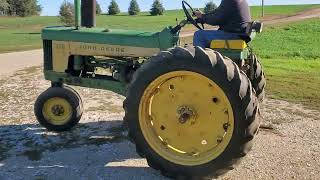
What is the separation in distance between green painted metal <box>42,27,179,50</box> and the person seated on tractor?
52 cm

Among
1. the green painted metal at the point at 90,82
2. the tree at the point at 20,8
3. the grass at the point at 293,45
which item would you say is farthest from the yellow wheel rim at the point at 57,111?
the tree at the point at 20,8

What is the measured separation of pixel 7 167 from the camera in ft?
18.8

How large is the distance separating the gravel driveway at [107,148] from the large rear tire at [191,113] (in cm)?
42

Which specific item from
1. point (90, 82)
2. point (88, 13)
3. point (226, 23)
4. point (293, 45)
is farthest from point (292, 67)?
point (226, 23)

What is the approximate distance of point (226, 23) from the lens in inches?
240

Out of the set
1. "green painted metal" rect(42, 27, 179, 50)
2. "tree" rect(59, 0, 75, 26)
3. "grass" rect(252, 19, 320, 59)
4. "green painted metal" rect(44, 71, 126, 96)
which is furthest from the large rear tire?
"tree" rect(59, 0, 75, 26)

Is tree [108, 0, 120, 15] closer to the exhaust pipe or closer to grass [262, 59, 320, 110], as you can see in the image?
grass [262, 59, 320, 110]

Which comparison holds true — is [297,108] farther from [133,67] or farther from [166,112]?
[166,112]

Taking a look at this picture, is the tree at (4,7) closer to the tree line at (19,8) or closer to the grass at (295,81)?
the tree line at (19,8)

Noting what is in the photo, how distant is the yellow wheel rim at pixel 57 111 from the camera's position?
7.35 m

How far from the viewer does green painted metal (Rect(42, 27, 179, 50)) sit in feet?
21.4

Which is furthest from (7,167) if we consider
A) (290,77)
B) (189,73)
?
(290,77)

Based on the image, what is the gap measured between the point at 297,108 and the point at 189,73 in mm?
4562

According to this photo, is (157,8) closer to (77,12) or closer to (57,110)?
(77,12)
